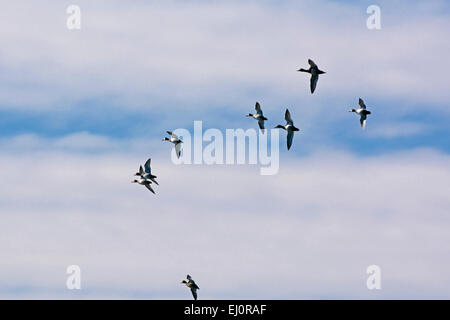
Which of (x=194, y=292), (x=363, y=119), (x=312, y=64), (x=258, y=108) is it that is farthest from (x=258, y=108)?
(x=194, y=292)

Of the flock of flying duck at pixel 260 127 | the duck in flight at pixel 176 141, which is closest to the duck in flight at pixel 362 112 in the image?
the flock of flying duck at pixel 260 127

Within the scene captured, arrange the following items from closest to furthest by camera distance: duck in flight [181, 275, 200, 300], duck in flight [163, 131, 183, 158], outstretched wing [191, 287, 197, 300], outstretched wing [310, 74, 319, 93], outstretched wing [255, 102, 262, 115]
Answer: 1. duck in flight [181, 275, 200, 300]
2. outstretched wing [191, 287, 197, 300]
3. outstretched wing [310, 74, 319, 93]
4. duck in flight [163, 131, 183, 158]
5. outstretched wing [255, 102, 262, 115]

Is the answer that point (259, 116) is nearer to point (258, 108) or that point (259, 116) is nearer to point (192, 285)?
point (258, 108)

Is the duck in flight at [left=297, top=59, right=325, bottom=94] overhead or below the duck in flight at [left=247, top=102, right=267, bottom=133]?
overhead

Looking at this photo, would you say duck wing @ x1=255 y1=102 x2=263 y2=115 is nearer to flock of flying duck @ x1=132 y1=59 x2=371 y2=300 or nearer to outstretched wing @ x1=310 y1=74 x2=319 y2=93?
flock of flying duck @ x1=132 y1=59 x2=371 y2=300

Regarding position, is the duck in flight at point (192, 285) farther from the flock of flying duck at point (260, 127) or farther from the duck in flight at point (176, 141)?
the duck in flight at point (176, 141)

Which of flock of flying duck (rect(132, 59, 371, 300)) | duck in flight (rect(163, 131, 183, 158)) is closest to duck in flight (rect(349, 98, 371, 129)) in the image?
flock of flying duck (rect(132, 59, 371, 300))

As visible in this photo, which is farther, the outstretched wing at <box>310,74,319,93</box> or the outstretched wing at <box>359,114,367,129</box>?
the outstretched wing at <box>359,114,367,129</box>
